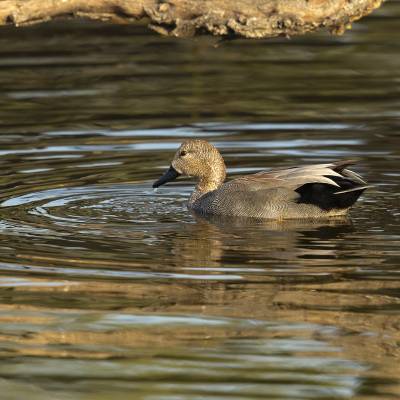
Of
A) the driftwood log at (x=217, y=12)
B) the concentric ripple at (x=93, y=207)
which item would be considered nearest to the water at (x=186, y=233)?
the concentric ripple at (x=93, y=207)

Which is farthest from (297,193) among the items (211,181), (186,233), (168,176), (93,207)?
(93,207)

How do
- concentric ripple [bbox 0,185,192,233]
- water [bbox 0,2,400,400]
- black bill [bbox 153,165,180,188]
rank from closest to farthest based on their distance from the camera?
water [bbox 0,2,400,400] < concentric ripple [bbox 0,185,192,233] < black bill [bbox 153,165,180,188]

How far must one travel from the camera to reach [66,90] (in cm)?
1543

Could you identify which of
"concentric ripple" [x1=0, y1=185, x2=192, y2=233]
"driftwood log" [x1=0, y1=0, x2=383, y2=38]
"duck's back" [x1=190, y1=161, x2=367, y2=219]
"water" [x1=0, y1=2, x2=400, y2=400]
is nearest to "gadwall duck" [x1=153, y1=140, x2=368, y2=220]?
"duck's back" [x1=190, y1=161, x2=367, y2=219]

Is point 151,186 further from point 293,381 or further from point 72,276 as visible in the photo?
point 293,381

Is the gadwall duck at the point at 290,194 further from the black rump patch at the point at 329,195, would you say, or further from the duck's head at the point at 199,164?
the duck's head at the point at 199,164

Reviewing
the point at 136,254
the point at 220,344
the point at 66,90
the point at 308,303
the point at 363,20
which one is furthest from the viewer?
the point at 363,20

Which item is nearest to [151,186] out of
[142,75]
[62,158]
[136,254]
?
[62,158]

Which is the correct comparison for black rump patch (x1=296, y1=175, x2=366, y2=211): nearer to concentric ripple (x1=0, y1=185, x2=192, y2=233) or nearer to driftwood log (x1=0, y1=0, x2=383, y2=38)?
concentric ripple (x1=0, y1=185, x2=192, y2=233)

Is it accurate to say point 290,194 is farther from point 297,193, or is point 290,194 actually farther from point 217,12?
point 217,12

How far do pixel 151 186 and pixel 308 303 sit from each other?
4.23 meters

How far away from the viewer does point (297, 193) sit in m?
9.81

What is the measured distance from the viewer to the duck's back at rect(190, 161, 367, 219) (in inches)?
379

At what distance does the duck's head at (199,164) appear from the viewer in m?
10.9
